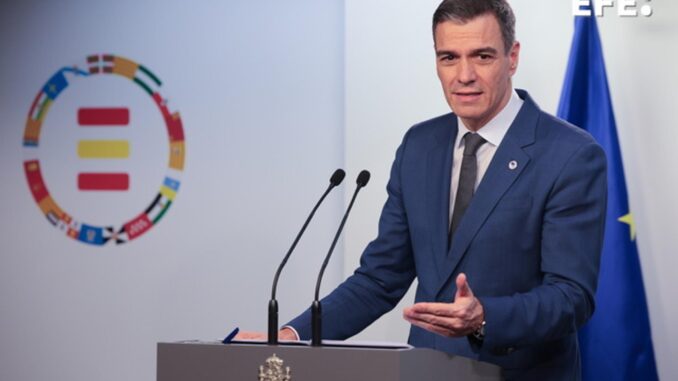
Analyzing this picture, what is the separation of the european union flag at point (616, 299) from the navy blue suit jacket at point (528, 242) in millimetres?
1409

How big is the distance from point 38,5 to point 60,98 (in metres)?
0.50

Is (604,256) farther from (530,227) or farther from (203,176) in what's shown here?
(203,176)

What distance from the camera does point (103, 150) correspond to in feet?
16.7

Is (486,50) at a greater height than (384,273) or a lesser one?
greater

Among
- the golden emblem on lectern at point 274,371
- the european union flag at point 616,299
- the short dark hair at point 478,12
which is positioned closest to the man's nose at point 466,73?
the short dark hair at point 478,12

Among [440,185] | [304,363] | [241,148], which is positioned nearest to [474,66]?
[440,185]

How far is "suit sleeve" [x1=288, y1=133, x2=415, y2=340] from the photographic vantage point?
2.89 metres

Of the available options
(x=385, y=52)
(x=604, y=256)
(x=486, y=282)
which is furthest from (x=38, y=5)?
(x=486, y=282)

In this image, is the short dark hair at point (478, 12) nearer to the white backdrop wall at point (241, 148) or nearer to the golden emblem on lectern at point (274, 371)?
the golden emblem on lectern at point (274, 371)

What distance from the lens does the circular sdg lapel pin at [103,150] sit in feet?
16.5

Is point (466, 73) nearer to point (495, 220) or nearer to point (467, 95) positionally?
point (467, 95)

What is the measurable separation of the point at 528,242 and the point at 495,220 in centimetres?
10

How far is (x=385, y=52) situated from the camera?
4.38m

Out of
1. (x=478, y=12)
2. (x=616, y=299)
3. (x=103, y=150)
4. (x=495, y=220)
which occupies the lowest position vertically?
(x=616, y=299)
